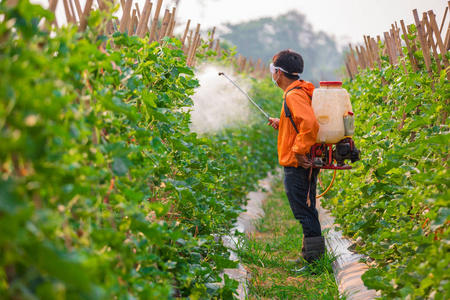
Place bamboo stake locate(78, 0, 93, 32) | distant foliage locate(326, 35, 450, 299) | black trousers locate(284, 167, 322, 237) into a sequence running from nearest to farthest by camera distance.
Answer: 1. bamboo stake locate(78, 0, 93, 32)
2. distant foliage locate(326, 35, 450, 299)
3. black trousers locate(284, 167, 322, 237)

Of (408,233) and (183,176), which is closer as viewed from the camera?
(408,233)

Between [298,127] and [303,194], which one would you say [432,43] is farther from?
[303,194]

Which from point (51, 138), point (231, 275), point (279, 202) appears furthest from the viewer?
point (279, 202)

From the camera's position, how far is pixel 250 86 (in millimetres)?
9430

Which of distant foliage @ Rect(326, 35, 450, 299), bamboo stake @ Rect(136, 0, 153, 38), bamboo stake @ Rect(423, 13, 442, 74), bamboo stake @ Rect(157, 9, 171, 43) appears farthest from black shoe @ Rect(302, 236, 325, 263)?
bamboo stake @ Rect(136, 0, 153, 38)

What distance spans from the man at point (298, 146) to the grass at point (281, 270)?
16cm

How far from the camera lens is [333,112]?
3.74 metres

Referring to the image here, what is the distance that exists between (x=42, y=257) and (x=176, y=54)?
2140 mm

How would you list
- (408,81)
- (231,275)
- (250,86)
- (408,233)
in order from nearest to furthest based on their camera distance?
(408,233) < (408,81) < (231,275) < (250,86)

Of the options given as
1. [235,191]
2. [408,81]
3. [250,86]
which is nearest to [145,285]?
[408,81]

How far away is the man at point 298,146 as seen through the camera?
12.5 ft

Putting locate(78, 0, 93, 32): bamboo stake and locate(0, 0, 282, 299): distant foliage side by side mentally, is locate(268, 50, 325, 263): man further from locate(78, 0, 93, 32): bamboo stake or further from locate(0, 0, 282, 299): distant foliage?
locate(78, 0, 93, 32): bamboo stake

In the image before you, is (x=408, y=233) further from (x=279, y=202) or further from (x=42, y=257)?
(x=279, y=202)

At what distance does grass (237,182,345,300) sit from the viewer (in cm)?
366
